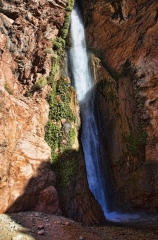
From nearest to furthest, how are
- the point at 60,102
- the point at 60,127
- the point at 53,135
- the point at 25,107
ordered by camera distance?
the point at 25,107 → the point at 53,135 → the point at 60,127 → the point at 60,102

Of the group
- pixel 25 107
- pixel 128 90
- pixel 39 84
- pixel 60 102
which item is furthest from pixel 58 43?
pixel 25 107

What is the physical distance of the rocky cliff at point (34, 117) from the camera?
9.38 meters

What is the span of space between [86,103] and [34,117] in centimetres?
544

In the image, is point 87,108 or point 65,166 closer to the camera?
point 65,166

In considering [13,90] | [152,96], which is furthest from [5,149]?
[152,96]

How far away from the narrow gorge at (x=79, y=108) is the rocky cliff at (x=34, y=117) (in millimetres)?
49

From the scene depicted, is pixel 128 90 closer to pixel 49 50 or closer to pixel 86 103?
pixel 86 103

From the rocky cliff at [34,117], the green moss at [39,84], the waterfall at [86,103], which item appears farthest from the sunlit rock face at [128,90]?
the green moss at [39,84]

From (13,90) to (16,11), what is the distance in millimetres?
5857

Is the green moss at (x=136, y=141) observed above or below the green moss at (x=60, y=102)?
below

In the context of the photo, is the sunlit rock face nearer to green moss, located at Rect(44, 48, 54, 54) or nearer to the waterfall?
the waterfall

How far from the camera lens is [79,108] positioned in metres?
14.3

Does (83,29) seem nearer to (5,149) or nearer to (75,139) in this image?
(75,139)

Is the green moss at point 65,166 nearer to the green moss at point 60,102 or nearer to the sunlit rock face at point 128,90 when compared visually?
the green moss at point 60,102
